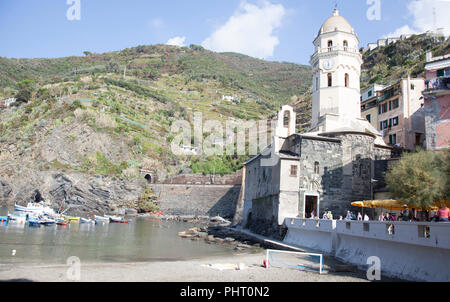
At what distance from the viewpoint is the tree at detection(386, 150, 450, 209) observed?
1493 centimetres

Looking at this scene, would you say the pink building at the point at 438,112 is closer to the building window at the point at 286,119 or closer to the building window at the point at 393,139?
the building window at the point at 393,139

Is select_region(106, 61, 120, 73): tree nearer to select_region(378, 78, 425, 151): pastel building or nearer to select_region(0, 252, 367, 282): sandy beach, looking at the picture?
select_region(378, 78, 425, 151): pastel building

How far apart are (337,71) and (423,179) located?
14.2 metres

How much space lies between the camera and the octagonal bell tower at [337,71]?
89.9ft

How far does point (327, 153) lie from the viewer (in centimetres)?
2402

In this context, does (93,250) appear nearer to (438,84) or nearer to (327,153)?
(327,153)

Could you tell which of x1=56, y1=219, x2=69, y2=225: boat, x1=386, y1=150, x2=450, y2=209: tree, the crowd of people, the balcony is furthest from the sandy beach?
x1=56, y1=219, x2=69, y2=225: boat

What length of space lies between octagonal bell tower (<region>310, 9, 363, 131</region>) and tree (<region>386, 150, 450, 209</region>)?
36.7ft

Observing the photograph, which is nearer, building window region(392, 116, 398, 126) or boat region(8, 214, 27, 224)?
building window region(392, 116, 398, 126)

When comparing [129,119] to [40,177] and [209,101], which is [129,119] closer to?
[40,177]

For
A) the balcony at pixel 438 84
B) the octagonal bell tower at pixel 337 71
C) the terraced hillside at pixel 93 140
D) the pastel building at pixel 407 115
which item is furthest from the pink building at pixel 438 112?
the terraced hillside at pixel 93 140

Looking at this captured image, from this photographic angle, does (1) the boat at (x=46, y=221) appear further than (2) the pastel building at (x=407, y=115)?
Yes

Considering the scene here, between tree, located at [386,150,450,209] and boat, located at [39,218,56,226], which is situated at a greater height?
tree, located at [386,150,450,209]

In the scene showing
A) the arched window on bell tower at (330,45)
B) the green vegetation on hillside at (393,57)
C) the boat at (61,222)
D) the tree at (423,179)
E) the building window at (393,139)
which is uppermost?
the green vegetation on hillside at (393,57)
